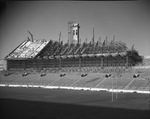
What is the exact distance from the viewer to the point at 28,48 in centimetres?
9538

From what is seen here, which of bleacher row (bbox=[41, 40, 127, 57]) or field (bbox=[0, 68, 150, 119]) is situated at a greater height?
bleacher row (bbox=[41, 40, 127, 57])

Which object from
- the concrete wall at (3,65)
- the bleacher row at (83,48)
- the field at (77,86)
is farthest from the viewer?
the concrete wall at (3,65)

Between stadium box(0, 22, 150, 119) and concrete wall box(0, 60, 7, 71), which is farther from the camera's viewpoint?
concrete wall box(0, 60, 7, 71)

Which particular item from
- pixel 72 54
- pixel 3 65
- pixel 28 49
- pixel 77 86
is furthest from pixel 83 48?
pixel 3 65

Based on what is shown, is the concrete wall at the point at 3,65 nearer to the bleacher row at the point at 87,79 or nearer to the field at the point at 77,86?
the field at the point at 77,86

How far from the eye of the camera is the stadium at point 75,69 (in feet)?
168

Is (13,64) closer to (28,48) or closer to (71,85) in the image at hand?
(28,48)

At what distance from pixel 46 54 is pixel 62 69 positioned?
12880mm

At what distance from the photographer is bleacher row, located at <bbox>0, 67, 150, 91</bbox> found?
5131cm

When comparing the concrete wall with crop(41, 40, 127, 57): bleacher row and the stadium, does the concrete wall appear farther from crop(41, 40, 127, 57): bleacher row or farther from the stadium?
crop(41, 40, 127, 57): bleacher row

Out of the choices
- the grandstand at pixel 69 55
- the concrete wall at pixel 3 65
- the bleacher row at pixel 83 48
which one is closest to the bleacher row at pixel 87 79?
the grandstand at pixel 69 55

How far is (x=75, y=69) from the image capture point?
75562mm

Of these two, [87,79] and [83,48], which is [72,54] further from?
[87,79]

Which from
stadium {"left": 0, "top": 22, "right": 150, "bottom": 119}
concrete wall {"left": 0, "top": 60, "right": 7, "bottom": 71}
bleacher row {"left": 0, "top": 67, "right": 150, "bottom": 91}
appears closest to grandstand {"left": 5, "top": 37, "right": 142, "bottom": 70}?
stadium {"left": 0, "top": 22, "right": 150, "bottom": 119}
